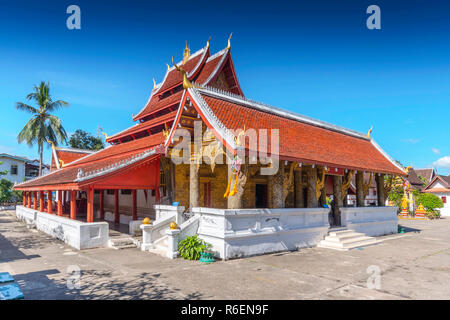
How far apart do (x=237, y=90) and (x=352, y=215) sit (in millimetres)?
9923

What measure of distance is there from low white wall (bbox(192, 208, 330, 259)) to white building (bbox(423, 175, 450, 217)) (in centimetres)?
3446

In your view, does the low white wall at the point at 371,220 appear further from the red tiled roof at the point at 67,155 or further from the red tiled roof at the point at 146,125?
the red tiled roof at the point at 67,155

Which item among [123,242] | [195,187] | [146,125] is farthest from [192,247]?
[146,125]

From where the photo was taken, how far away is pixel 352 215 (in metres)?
13.9

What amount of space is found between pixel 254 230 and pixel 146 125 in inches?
418

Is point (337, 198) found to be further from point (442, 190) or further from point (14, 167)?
point (14, 167)

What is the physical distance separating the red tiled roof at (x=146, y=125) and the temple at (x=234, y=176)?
0.47 feet

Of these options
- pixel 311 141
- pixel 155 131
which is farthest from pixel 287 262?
pixel 155 131

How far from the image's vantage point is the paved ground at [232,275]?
20.0ft

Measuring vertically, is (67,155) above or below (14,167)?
above

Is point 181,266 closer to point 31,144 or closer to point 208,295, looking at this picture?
point 208,295

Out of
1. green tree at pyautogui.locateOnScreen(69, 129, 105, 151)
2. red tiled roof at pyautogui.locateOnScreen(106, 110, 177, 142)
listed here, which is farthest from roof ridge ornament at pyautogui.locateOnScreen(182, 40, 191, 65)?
green tree at pyautogui.locateOnScreen(69, 129, 105, 151)

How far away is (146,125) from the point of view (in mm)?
17625

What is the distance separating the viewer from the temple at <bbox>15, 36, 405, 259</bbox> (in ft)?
31.3
